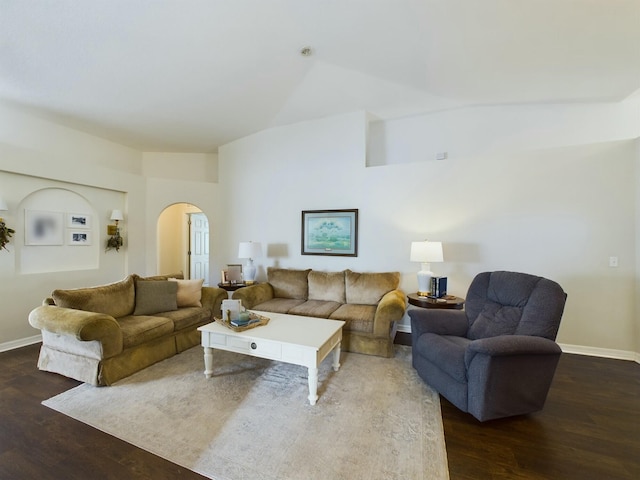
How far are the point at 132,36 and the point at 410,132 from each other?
11.8 feet

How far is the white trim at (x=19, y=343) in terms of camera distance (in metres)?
3.18

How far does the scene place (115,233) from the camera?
442cm

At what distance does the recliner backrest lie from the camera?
2.06 metres

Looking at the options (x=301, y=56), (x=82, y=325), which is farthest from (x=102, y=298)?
(x=301, y=56)

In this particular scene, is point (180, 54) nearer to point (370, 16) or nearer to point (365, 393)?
point (370, 16)

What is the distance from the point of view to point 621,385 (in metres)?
2.46

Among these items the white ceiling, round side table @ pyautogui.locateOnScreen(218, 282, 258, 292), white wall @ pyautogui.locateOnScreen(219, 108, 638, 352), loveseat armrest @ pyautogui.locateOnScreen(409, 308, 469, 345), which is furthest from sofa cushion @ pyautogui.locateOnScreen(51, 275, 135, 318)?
loveseat armrest @ pyautogui.locateOnScreen(409, 308, 469, 345)

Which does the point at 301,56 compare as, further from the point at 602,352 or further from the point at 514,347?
the point at 602,352

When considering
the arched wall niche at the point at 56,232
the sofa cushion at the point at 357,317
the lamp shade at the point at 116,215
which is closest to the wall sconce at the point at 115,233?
the lamp shade at the point at 116,215

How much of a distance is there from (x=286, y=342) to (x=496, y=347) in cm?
151

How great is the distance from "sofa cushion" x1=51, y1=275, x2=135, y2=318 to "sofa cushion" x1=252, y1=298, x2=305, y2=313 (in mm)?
1404

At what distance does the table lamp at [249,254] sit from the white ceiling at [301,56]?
2006 millimetres

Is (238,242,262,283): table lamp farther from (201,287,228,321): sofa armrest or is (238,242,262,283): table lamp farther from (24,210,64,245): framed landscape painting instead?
(24,210,64,245): framed landscape painting

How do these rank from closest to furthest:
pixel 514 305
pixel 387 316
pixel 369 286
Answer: pixel 514 305 < pixel 387 316 < pixel 369 286
